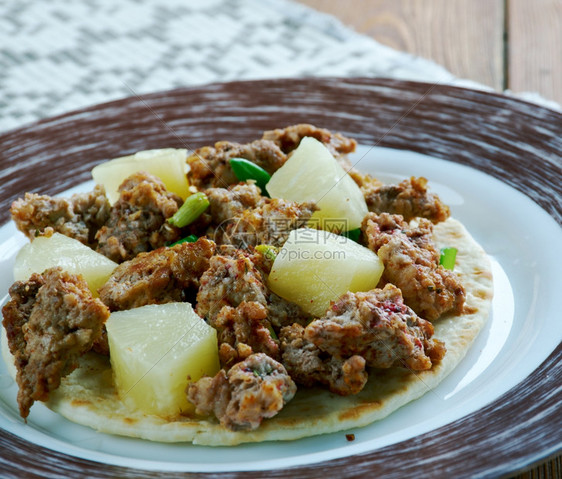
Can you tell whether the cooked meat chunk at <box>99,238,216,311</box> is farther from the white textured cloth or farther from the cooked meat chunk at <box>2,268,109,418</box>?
the white textured cloth

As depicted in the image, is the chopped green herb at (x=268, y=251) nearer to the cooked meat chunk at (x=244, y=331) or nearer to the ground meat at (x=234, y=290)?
the ground meat at (x=234, y=290)

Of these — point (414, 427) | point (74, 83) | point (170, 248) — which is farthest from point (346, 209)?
point (74, 83)

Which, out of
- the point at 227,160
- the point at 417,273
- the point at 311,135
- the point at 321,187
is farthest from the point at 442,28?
the point at 417,273

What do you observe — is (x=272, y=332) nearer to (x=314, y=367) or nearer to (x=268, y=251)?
(x=314, y=367)

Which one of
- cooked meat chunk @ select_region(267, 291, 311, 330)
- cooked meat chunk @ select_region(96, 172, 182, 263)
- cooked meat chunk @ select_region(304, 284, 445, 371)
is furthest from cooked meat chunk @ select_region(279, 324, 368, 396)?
cooked meat chunk @ select_region(96, 172, 182, 263)

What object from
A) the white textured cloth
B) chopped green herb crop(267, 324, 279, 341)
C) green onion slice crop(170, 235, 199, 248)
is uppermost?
chopped green herb crop(267, 324, 279, 341)

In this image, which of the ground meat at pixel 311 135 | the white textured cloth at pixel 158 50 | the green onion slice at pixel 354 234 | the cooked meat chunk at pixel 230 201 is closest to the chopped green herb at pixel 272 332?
the cooked meat chunk at pixel 230 201
